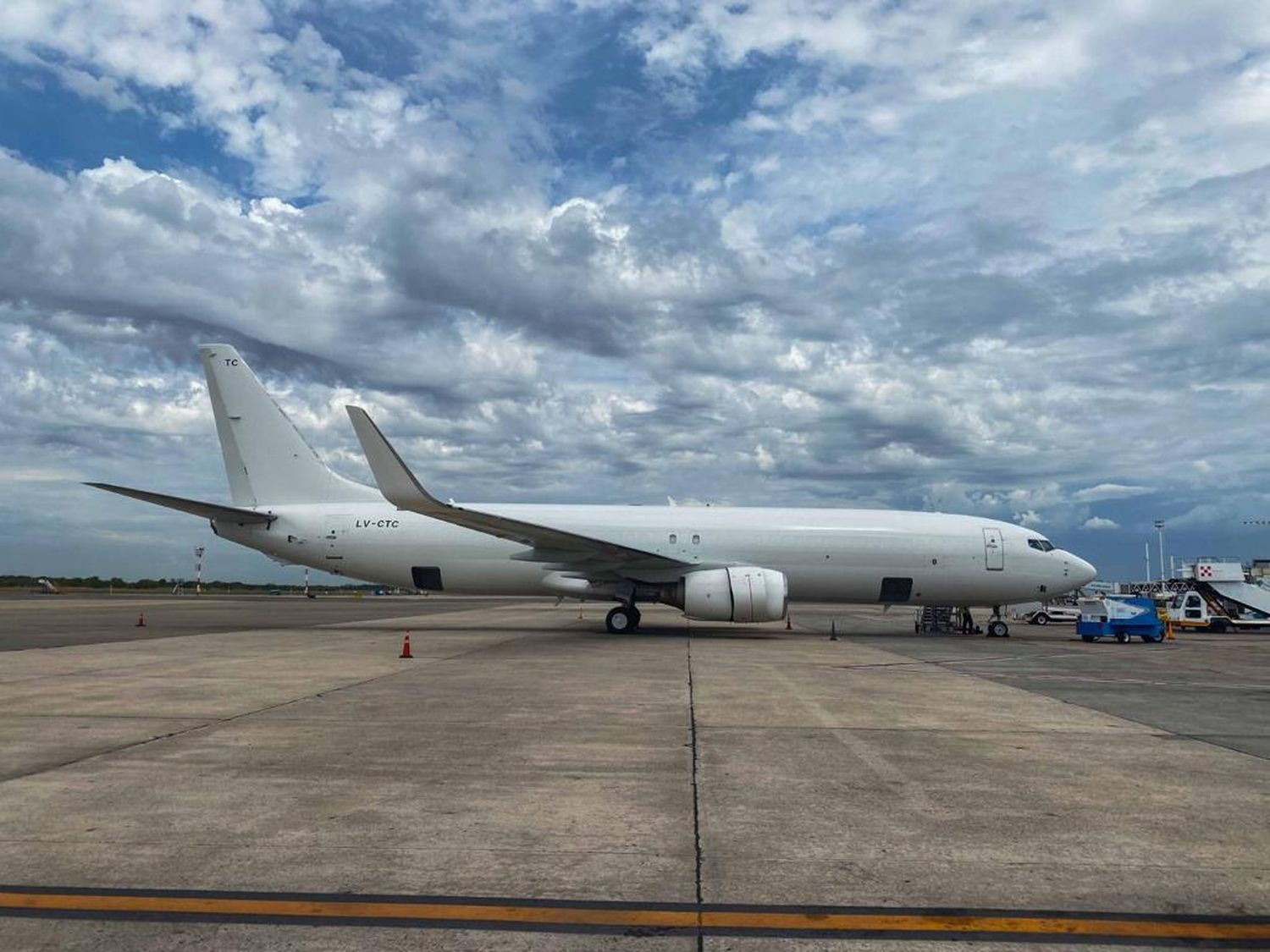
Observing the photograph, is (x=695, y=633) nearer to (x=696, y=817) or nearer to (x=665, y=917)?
(x=696, y=817)

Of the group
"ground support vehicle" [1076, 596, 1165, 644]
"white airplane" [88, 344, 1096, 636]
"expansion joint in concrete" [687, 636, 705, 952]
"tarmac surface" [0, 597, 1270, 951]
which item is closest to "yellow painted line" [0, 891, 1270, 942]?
"tarmac surface" [0, 597, 1270, 951]

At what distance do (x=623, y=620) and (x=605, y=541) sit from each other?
2.19 metres

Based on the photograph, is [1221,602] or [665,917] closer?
[665,917]

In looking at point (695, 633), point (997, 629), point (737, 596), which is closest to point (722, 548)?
point (737, 596)

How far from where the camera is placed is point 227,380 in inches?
927

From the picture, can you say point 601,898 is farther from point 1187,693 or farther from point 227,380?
point 227,380

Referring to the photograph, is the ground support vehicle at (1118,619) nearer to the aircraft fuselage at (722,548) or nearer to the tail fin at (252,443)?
the aircraft fuselage at (722,548)

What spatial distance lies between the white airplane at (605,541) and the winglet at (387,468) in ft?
11.3

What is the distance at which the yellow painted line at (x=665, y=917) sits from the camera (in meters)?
3.71

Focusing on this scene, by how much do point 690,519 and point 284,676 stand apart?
40.6ft

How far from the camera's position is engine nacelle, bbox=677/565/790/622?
65.9 ft

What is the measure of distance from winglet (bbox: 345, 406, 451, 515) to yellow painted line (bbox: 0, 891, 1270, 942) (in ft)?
46.7

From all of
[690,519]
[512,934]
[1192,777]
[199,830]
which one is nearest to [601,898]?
→ [512,934]

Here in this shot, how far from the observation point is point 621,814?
5418 mm
